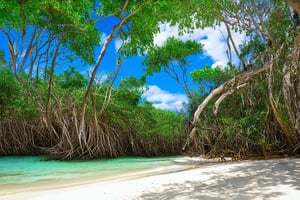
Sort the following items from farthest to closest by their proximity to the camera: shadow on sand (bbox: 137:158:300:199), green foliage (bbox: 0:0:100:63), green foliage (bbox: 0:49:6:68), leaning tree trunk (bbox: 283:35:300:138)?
green foliage (bbox: 0:49:6:68), green foliage (bbox: 0:0:100:63), leaning tree trunk (bbox: 283:35:300:138), shadow on sand (bbox: 137:158:300:199)

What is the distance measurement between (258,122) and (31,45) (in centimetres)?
610

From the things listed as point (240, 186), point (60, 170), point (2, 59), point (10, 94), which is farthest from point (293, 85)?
point (2, 59)

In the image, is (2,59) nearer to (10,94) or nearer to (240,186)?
(10,94)

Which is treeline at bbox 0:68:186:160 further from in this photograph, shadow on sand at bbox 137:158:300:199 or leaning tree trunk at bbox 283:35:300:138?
shadow on sand at bbox 137:158:300:199

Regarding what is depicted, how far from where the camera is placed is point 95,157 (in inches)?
330

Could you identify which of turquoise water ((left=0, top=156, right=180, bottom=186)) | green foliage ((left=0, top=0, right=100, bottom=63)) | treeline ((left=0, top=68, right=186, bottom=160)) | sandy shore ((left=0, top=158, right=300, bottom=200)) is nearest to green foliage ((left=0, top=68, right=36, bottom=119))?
treeline ((left=0, top=68, right=186, bottom=160))

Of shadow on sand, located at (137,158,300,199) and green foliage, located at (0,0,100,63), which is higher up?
green foliage, located at (0,0,100,63)

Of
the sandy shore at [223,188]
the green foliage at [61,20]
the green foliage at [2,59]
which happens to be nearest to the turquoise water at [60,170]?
the sandy shore at [223,188]

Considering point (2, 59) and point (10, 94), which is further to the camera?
point (2, 59)

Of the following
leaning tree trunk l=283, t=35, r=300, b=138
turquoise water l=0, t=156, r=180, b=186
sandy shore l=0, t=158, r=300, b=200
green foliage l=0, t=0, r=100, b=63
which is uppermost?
green foliage l=0, t=0, r=100, b=63

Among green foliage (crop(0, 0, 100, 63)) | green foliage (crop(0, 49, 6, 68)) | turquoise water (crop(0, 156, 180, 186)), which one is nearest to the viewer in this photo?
green foliage (crop(0, 0, 100, 63))

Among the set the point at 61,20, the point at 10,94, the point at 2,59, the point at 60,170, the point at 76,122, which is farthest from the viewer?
the point at 2,59

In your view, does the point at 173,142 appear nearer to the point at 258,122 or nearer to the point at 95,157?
the point at 95,157

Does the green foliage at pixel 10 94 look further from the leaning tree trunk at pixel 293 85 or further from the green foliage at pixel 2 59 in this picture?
the leaning tree trunk at pixel 293 85
